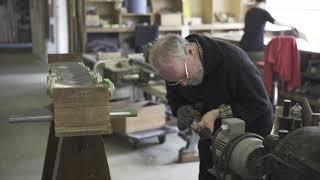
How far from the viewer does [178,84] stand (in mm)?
1921

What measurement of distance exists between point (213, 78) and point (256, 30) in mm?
3508

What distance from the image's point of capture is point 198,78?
1.80m

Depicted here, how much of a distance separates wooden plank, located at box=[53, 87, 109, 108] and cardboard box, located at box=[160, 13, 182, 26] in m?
5.63

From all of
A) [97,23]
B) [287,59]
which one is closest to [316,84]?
[287,59]

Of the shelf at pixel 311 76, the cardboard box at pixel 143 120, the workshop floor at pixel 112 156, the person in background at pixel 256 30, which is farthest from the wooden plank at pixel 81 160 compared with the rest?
the person in background at pixel 256 30

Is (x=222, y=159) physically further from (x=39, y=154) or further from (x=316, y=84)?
(x=316, y=84)

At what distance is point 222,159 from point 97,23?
6.14 meters

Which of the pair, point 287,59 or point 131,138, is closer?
point 131,138

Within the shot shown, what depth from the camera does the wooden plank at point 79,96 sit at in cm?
187

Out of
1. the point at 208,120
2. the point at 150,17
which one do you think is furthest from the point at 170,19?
the point at 208,120

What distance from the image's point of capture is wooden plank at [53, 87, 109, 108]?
1.87m

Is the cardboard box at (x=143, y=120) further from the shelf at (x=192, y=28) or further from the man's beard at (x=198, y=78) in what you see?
the shelf at (x=192, y=28)

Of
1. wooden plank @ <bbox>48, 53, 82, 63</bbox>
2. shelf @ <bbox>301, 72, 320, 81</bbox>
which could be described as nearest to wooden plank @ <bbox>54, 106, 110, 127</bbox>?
wooden plank @ <bbox>48, 53, 82, 63</bbox>

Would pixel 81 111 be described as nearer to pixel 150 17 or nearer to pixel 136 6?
pixel 136 6
